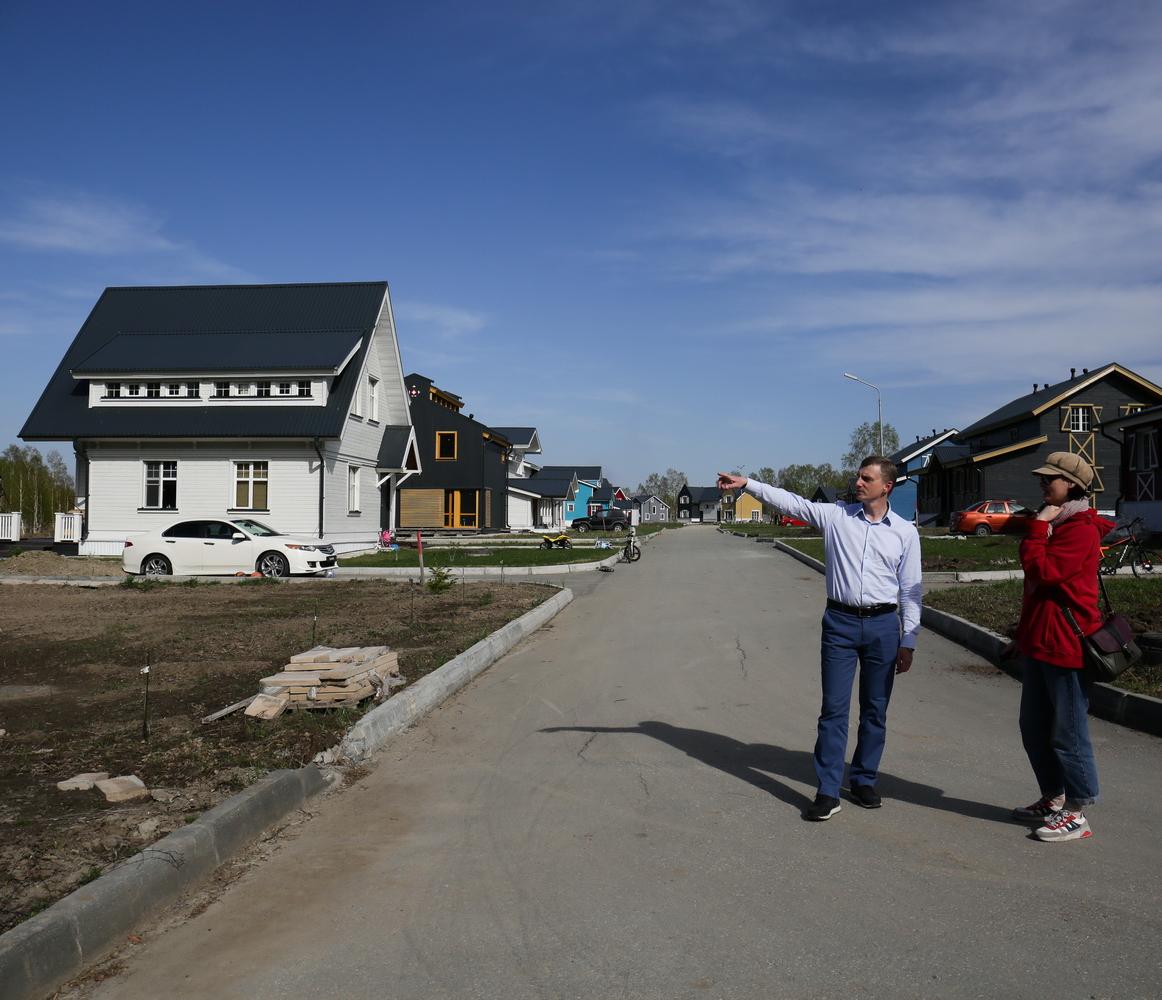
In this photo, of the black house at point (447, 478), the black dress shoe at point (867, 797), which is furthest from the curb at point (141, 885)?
the black house at point (447, 478)

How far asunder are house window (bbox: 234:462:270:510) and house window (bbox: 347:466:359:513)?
2.93m

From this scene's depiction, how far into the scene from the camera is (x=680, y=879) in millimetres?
4520

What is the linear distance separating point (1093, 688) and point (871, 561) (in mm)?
4163

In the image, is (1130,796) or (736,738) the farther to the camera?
(736,738)

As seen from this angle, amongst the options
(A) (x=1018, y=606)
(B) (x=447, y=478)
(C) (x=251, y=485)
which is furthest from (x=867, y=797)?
(B) (x=447, y=478)

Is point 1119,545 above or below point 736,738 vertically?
above

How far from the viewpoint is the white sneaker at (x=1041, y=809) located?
5230 millimetres

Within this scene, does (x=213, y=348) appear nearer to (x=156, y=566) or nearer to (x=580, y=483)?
(x=156, y=566)

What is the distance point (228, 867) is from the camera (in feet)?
15.9

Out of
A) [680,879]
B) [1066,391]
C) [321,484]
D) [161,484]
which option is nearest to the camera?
[680,879]

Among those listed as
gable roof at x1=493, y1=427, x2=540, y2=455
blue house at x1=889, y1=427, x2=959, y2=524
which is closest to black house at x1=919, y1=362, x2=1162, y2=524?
blue house at x1=889, y1=427, x2=959, y2=524

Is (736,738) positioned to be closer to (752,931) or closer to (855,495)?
(855,495)

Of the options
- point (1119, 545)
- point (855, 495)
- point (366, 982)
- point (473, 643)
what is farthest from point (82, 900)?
point (1119, 545)

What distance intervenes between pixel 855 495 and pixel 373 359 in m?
29.9
